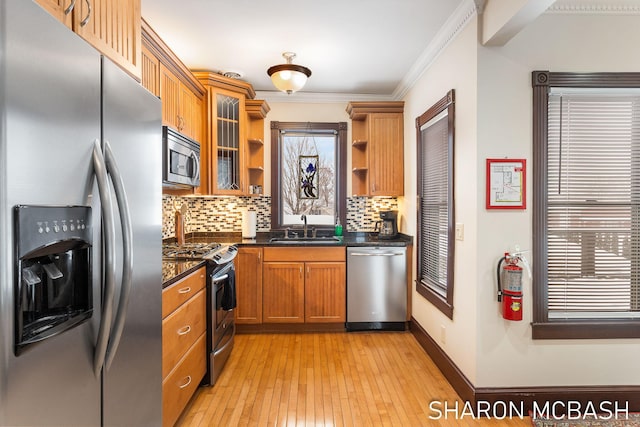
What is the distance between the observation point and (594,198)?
2131 mm

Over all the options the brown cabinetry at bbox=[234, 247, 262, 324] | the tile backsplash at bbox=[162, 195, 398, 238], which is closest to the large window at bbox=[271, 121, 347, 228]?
the tile backsplash at bbox=[162, 195, 398, 238]

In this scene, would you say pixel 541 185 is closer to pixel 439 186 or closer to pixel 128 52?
pixel 439 186

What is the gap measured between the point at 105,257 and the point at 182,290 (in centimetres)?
106

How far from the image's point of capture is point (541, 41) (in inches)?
81.7

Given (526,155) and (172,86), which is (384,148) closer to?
(526,155)

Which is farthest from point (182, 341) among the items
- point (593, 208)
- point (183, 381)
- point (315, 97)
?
point (315, 97)

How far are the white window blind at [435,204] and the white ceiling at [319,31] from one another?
2.18 ft

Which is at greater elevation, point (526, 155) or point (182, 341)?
point (526, 155)

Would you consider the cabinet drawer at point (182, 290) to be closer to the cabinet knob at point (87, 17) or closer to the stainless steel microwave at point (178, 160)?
the stainless steel microwave at point (178, 160)

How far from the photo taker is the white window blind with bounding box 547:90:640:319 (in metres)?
2.12

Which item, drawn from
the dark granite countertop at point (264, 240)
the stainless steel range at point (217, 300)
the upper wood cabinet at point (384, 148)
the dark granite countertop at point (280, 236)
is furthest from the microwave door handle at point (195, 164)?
the upper wood cabinet at point (384, 148)

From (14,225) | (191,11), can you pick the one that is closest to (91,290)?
(14,225)

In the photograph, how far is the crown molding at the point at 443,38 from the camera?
217cm

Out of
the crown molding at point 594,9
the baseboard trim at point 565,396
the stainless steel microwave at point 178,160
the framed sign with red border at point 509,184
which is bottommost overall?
the baseboard trim at point 565,396
